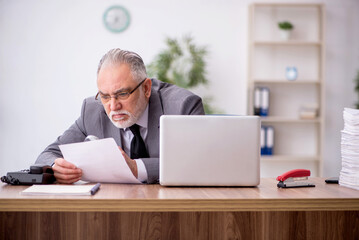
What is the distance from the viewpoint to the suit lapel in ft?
7.19

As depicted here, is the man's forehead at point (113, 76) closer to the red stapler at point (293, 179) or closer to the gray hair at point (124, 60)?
the gray hair at point (124, 60)

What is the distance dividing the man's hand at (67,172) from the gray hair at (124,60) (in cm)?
60

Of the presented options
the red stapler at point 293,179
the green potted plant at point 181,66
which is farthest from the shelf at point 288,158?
the red stapler at point 293,179

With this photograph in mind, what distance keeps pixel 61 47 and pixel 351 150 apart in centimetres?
392

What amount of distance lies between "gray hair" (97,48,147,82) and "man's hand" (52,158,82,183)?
1.96ft

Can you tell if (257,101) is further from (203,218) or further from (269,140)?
(203,218)

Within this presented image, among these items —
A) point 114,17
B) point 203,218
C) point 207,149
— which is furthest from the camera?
point 114,17

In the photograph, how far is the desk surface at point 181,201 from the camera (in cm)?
141

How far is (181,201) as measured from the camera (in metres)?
1.43

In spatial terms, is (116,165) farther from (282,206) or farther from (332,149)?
(332,149)

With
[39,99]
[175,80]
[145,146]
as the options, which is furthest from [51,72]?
[145,146]

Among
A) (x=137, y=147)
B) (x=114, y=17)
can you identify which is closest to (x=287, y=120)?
(x=114, y=17)

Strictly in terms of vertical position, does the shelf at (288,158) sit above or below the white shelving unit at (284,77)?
below

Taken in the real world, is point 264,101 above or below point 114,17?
below
